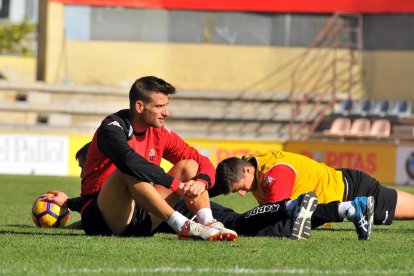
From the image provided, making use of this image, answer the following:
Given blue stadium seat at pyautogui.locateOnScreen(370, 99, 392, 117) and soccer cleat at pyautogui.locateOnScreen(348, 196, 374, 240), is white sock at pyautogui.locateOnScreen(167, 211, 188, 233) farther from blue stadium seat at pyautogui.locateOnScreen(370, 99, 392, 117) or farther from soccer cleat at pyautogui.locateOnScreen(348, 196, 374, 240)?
blue stadium seat at pyautogui.locateOnScreen(370, 99, 392, 117)

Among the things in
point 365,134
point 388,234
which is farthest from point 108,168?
point 365,134

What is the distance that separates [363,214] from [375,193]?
47.7 inches

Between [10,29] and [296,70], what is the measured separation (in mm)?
23300

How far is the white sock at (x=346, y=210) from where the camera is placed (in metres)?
8.73

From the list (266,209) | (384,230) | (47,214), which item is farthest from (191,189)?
(384,230)

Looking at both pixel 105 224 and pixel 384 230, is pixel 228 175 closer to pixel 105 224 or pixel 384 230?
pixel 105 224

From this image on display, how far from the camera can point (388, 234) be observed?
33.6 ft

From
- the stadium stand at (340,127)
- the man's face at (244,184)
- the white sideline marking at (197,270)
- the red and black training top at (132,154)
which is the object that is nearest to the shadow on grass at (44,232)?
the red and black training top at (132,154)

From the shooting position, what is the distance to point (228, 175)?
9.09 m

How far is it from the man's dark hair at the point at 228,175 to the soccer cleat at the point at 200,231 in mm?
661

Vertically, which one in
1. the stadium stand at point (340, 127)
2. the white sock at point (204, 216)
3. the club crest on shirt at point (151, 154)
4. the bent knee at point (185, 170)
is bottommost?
the stadium stand at point (340, 127)

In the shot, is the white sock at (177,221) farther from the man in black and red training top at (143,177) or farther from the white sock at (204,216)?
the white sock at (204,216)

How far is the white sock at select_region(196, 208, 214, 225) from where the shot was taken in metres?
8.78

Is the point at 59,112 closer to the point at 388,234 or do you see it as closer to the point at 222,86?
the point at 222,86
